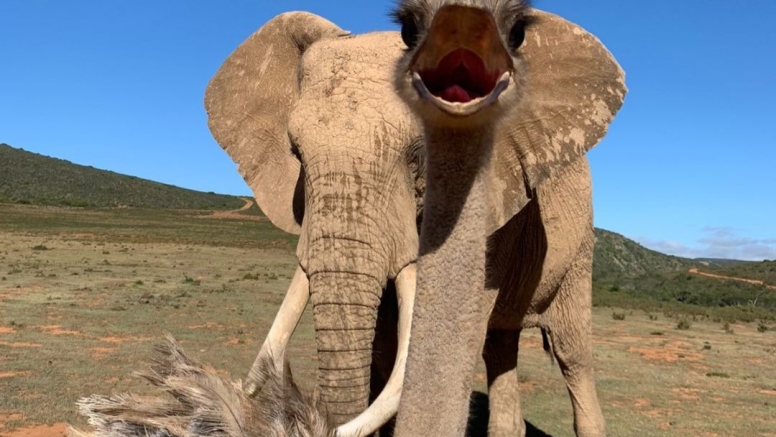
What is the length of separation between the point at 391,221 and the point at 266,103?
2002 millimetres

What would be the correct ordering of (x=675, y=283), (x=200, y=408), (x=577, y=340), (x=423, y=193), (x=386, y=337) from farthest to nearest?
1. (x=675, y=283)
2. (x=577, y=340)
3. (x=386, y=337)
4. (x=423, y=193)
5. (x=200, y=408)

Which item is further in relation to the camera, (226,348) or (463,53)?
(226,348)

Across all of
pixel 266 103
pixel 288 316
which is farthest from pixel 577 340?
pixel 266 103

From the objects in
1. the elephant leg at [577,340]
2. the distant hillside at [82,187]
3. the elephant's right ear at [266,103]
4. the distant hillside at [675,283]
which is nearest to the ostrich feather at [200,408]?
the elephant's right ear at [266,103]

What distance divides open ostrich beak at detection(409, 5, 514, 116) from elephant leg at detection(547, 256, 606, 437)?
412 centimetres

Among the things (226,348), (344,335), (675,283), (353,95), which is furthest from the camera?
(675,283)

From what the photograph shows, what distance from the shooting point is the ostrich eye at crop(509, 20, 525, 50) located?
2.09 metres

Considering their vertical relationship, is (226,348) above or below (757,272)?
below

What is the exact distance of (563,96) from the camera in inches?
171

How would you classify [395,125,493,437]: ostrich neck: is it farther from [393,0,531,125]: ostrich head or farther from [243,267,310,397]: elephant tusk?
[243,267,310,397]: elephant tusk

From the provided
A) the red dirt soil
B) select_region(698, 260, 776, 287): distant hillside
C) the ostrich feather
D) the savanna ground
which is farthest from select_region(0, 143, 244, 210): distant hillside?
the ostrich feather

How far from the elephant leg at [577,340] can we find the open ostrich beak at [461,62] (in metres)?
4.12

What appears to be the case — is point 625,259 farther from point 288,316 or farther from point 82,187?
point 288,316

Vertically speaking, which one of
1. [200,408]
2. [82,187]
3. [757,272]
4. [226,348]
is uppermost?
[82,187]
